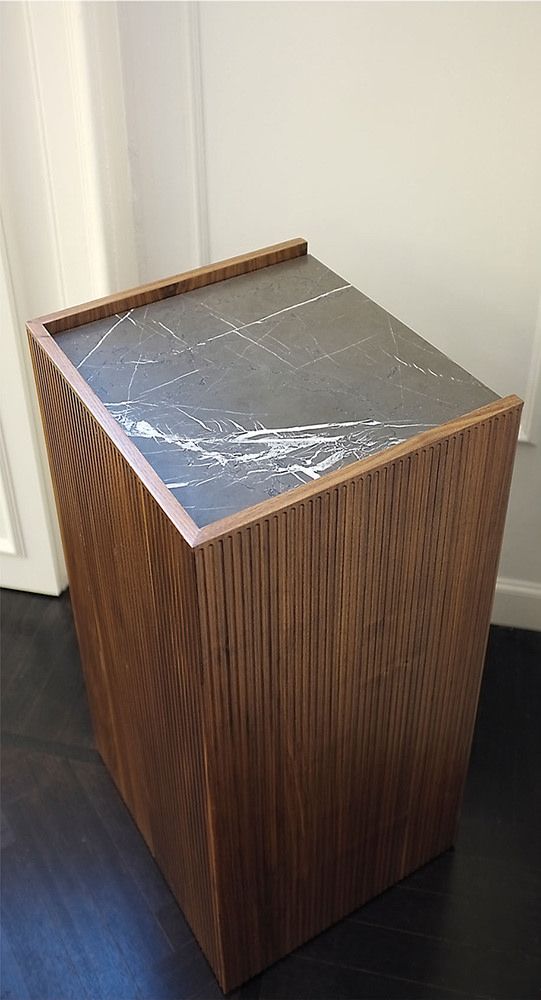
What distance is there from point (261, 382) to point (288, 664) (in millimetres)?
340

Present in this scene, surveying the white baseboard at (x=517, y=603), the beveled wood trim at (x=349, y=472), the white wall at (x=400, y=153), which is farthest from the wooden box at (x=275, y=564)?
the white baseboard at (x=517, y=603)

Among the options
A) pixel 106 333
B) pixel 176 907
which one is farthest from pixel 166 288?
pixel 176 907

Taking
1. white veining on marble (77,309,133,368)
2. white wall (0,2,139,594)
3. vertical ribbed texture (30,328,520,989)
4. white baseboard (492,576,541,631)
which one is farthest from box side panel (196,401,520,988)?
white wall (0,2,139,594)

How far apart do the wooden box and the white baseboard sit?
503mm

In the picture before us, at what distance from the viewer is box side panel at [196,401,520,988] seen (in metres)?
1.16

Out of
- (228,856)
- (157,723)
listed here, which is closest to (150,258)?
(157,723)

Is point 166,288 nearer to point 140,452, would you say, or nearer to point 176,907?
point 140,452

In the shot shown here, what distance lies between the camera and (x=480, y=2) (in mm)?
1484

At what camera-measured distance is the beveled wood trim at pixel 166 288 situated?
141 cm

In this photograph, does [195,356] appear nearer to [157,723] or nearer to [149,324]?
[149,324]

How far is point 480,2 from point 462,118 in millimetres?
159

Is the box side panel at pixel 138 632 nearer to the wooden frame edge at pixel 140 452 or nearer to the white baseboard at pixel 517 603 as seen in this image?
the wooden frame edge at pixel 140 452

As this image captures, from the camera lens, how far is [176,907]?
5.37 feet

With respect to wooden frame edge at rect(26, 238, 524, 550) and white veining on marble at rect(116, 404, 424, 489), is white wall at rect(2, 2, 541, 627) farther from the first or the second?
white veining on marble at rect(116, 404, 424, 489)
